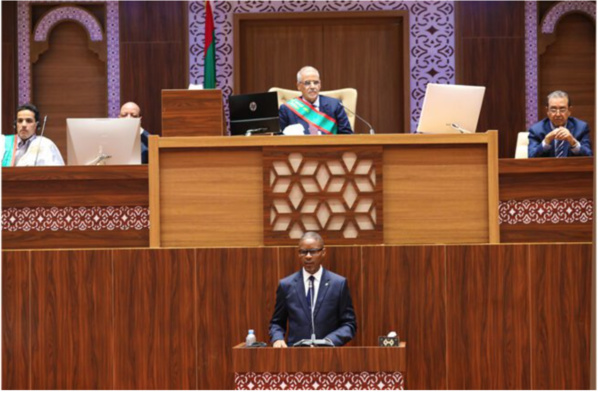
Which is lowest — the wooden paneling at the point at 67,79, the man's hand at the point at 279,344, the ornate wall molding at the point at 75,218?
the man's hand at the point at 279,344

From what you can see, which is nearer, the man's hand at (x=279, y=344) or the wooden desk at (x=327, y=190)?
the man's hand at (x=279, y=344)

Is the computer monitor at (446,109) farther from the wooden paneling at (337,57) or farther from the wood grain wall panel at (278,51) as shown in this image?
the wood grain wall panel at (278,51)

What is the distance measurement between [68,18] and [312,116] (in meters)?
3.19

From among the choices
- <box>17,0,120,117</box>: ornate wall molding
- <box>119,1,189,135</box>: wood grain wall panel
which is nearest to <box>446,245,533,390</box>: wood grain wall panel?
<box>119,1,189,135</box>: wood grain wall panel

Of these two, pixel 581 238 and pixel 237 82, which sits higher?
pixel 237 82

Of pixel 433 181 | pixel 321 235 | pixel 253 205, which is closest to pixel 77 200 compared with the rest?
pixel 253 205

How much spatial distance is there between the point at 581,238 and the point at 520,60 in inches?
123

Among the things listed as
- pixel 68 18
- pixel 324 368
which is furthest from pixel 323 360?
pixel 68 18

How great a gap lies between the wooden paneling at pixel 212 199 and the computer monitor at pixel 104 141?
1.01 feet

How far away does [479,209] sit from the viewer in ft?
17.2

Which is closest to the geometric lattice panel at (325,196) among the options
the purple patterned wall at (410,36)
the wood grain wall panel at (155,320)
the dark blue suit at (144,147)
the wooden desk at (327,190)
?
the wooden desk at (327,190)

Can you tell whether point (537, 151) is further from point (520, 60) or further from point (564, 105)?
point (520, 60)

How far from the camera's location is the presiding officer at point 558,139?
5449 millimetres

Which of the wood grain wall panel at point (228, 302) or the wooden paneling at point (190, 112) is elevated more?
the wooden paneling at point (190, 112)
